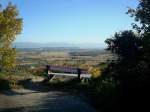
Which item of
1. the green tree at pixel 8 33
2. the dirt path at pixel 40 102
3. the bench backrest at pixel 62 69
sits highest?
the green tree at pixel 8 33

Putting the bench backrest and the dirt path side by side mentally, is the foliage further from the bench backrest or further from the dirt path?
the bench backrest

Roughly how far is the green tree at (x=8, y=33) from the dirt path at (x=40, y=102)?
2055mm

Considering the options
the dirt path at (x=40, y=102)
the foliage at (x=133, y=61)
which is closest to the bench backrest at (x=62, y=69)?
the dirt path at (x=40, y=102)

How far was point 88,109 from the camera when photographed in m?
18.8

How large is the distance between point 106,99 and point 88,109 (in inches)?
45.7

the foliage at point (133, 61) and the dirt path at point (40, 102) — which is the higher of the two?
the foliage at point (133, 61)

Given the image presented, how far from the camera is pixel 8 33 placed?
24766mm

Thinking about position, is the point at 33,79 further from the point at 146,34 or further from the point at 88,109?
the point at 146,34

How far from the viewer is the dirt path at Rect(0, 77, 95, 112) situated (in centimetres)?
1819

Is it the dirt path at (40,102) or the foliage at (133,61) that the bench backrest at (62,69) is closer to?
the dirt path at (40,102)

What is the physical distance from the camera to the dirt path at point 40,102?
18188 millimetres

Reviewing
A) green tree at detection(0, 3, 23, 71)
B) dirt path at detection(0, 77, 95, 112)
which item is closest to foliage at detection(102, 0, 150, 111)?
dirt path at detection(0, 77, 95, 112)

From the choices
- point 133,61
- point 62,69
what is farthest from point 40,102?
point 62,69

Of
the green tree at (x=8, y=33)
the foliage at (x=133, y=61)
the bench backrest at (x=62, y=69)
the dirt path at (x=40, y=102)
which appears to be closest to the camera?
the foliage at (x=133, y=61)
